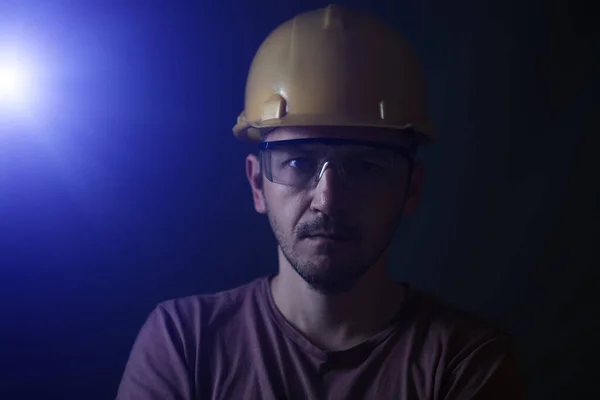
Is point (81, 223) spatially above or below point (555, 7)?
below

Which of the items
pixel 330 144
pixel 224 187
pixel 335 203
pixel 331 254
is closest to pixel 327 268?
pixel 331 254

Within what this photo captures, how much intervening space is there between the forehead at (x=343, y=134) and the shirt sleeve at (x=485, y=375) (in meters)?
0.49

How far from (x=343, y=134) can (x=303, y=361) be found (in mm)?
501

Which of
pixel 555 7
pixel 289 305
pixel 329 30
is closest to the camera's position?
pixel 329 30

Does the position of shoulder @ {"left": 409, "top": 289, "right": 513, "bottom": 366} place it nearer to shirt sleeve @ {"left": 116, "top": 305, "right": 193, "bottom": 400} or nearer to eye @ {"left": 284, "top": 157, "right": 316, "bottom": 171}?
eye @ {"left": 284, "top": 157, "right": 316, "bottom": 171}

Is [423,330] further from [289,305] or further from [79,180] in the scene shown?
[79,180]

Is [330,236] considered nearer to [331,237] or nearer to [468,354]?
[331,237]

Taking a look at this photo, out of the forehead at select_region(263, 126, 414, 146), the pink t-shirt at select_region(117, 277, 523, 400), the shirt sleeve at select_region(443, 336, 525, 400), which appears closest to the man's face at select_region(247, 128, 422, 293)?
the forehead at select_region(263, 126, 414, 146)

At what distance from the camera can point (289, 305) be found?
1243mm

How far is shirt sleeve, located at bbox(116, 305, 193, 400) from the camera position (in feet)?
3.63

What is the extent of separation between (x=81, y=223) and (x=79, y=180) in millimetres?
106

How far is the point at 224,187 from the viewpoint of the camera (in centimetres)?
137

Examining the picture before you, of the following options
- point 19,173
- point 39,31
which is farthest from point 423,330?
point 39,31

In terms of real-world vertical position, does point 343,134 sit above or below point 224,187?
above
